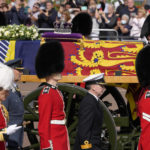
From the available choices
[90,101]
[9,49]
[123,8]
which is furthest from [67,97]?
[123,8]

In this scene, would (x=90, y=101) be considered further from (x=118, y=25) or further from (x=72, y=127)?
(x=118, y=25)

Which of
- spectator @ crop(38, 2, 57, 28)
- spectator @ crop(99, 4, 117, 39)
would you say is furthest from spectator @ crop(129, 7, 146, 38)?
spectator @ crop(38, 2, 57, 28)

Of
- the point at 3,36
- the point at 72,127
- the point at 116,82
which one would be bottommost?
the point at 72,127

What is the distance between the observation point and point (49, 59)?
6.28m

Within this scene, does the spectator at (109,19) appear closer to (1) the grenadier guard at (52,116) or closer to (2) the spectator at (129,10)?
(2) the spectator at (129,10)

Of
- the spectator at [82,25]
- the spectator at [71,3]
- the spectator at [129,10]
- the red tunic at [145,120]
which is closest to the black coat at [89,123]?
the red tunic at [145,120]

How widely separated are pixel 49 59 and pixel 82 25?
7.68ft

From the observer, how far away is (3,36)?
7363 millimetres

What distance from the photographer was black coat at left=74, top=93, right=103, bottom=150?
5.28 metres

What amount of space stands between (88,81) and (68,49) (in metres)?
1.50

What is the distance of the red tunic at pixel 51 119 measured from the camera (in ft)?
17.3

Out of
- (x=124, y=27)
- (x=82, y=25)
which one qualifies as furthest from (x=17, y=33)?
(x=124, y=27)

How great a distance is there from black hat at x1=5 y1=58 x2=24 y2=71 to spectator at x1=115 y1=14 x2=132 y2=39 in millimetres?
6109

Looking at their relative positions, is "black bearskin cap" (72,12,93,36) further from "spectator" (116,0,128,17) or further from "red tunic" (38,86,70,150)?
"spectator" (116,0,128,17)
